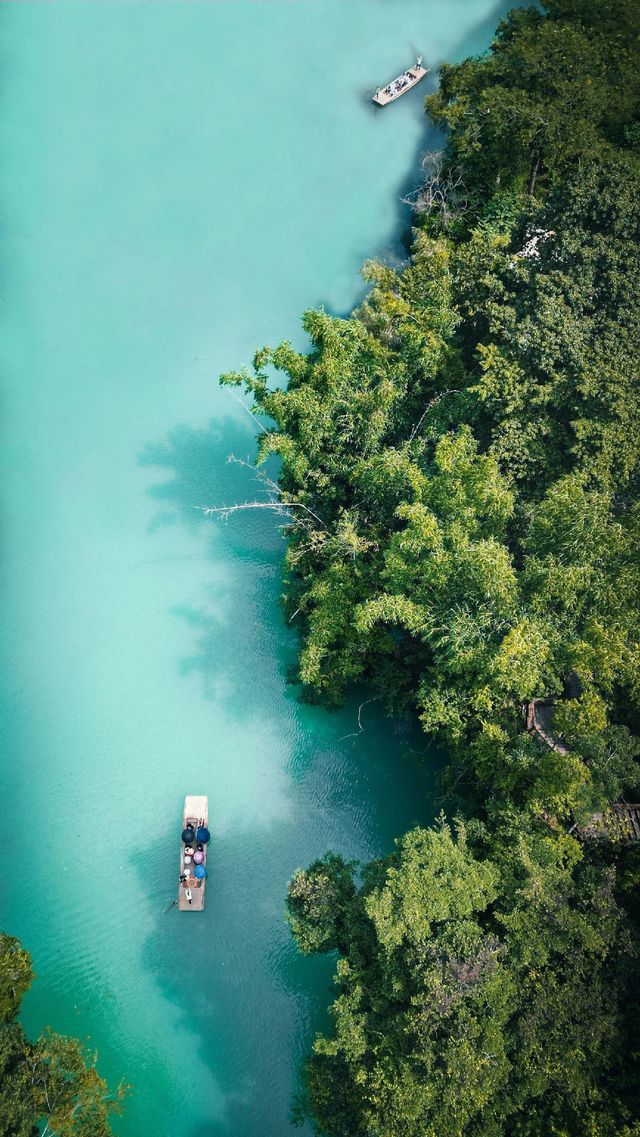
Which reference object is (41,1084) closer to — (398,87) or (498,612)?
(498,612)

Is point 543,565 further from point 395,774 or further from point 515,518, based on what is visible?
point 395,774

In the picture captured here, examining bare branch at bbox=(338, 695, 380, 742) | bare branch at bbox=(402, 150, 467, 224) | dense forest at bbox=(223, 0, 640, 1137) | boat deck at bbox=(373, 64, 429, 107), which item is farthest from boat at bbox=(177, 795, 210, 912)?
boat deck at bbox=(373, 64, 429, 107)

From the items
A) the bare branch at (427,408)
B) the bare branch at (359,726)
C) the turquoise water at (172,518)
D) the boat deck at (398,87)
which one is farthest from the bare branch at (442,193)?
the bare branch at (359,726)

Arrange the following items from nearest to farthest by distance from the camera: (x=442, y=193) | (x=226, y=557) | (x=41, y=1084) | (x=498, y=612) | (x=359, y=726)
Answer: (x=41, y=1084) → (x=498, y=612) → (x=359, y=726) → (x=226, y=557) → (x=442, y=193)

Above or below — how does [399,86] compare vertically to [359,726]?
above

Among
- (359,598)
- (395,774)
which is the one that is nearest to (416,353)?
(359,598)

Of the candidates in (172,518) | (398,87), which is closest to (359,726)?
(172,518)

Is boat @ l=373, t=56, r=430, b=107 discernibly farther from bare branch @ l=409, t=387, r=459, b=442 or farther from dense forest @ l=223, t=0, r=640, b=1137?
bare branch @ l=409, t=387, r=459, b=442
